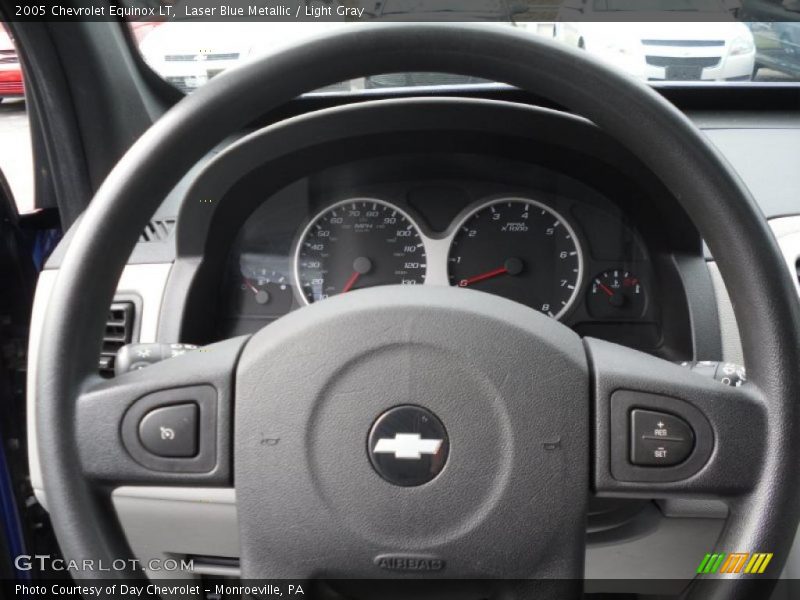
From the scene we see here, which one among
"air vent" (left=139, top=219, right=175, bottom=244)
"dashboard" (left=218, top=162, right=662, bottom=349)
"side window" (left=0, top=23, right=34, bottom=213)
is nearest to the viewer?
"air vent" (left=139, top=219, right=175, bottom=244)

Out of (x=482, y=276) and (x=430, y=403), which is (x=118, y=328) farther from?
(x=430, y=403)

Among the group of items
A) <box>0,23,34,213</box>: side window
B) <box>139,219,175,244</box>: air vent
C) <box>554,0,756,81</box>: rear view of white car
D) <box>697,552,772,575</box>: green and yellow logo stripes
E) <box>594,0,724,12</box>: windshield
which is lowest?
Result: <box>697,552,772,575</box>: green and yellow logo stripes

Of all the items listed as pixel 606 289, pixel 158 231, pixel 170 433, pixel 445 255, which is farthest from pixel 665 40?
pixel 170 433

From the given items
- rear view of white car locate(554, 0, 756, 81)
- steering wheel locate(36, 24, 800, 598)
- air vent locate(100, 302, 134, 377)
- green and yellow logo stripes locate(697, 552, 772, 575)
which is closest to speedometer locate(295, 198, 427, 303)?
air vent locate(100, 302, 134, 377)

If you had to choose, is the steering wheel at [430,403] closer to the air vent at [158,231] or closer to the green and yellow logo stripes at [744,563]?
the green and yellow logo stripes at [744,563]

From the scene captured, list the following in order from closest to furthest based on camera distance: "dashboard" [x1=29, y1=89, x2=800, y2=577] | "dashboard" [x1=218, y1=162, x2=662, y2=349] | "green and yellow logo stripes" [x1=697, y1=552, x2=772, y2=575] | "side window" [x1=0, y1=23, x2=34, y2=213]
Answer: "green and yellow logo stripes" [x1=697, y1=552, x2=772, y2=575] → "dashboard" [x1=29, y1=89, x2=800, y2=577] → "dashboard" [x1=218, y1=162, x2=662, y2=349] → "side window" [x1=0, y1=23, x2=34, y2=213]

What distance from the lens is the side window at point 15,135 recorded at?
1959 millimetres

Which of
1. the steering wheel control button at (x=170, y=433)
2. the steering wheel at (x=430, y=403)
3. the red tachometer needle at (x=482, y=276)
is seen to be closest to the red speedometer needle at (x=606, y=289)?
the red tachometer needle at (x=482, y=276)

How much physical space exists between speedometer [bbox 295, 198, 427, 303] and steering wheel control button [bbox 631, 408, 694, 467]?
0.91 metres

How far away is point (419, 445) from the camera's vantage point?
3.11 ft

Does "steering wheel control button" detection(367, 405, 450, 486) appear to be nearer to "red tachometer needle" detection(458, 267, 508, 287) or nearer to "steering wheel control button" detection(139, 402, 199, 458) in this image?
"steering wheel control button" detection(139, 402, 199, 458)

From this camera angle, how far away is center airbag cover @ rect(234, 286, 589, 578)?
3.12ft

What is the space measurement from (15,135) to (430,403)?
152cm

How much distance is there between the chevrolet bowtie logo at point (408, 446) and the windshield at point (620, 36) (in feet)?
2.90
